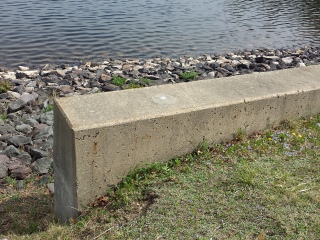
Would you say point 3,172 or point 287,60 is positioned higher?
point 3,172

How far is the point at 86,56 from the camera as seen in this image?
45.9ft

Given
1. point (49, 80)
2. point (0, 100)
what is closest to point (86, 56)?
point (49, 80)

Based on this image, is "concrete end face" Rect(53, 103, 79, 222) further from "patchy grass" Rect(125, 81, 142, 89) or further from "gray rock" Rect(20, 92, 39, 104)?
"patchy grass" Rect(125, 81, 142, 89)

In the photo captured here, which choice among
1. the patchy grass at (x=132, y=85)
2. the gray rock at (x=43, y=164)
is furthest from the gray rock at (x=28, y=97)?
the gray rock at (x=43, y=164)

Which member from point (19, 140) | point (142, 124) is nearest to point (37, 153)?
point (19, 140)

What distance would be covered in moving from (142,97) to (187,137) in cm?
58

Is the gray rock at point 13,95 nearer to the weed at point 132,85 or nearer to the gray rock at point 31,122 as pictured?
the gray rock at point 31,122

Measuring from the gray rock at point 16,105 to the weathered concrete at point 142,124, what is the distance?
14.0ft

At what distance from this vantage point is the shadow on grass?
13.5 ft

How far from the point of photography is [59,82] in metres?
10.3

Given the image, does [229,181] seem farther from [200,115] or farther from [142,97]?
[142,97]

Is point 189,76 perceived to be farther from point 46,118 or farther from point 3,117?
point 3,117

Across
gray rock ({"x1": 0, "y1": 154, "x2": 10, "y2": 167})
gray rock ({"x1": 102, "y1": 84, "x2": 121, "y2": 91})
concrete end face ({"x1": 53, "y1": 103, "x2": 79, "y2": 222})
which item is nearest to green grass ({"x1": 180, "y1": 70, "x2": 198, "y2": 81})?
gray rock ({"x1": 102, "y1": 84, "x2": 121, "y2": 91})

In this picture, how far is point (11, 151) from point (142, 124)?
3.20 m
